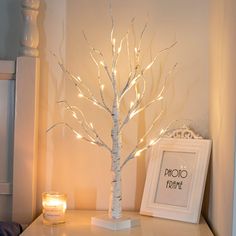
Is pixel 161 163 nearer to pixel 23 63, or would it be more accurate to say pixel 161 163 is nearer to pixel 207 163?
pixel 207 163

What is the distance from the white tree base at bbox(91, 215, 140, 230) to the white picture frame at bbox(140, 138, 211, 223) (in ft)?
0.51

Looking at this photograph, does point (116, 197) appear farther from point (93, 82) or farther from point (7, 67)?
point (7, 67)

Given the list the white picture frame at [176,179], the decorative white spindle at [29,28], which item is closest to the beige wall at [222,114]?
the white picture frame at [176,179]

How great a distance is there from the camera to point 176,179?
74.0 inches

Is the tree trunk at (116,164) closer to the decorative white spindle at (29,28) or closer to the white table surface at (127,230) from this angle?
the white table surface at (127,230)

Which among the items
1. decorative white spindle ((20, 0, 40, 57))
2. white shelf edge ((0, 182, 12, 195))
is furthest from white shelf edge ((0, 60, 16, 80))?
white shelf edge ((0, 182, 12, 195))

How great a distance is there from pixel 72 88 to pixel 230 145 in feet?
2.58

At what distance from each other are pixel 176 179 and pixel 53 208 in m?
0.50

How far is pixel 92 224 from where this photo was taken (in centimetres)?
175

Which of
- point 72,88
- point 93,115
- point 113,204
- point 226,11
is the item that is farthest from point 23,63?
point 226,11

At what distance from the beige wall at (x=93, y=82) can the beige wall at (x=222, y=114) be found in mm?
135

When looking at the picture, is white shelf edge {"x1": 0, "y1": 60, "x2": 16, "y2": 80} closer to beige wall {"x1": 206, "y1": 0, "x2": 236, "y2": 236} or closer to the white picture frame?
the white picture frame

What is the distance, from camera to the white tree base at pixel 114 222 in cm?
168

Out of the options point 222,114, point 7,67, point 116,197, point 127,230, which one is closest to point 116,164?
point 116,197
